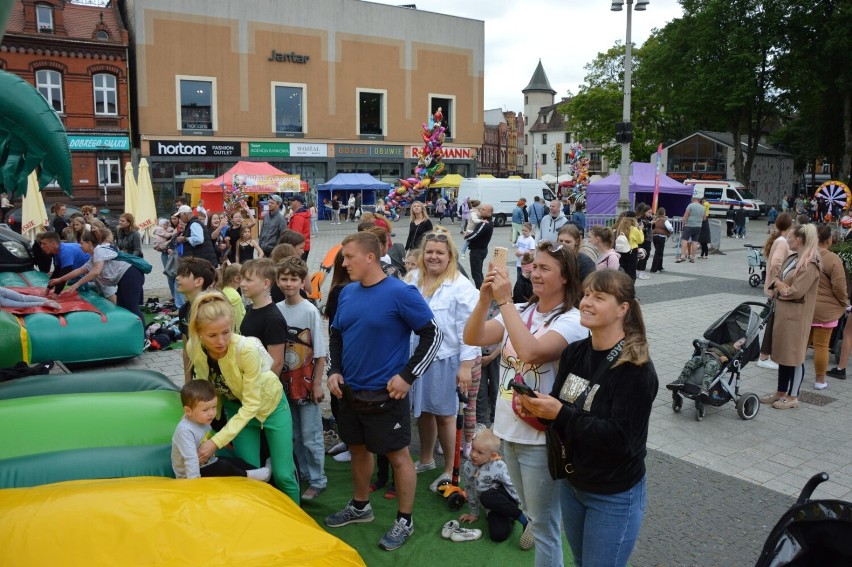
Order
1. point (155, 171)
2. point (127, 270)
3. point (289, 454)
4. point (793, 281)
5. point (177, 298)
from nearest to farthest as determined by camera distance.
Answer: point (289, 454), point (793, 281), point (127, 270), point (177, 298), point (155, 171)

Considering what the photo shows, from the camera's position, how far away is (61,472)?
12.1 ft

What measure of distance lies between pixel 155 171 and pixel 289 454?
3525 centimetres

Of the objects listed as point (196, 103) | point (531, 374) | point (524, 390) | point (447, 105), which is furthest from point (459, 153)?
point (524, 390)

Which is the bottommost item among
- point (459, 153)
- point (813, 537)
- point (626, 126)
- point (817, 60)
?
point (813, 537)

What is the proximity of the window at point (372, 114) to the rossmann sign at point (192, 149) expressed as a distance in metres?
8.17

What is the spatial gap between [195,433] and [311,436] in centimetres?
112

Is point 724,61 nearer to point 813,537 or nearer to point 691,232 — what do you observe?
point 691,232

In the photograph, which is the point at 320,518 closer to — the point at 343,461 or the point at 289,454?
the point at 289,454

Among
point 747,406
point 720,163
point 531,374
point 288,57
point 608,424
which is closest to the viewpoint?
point 608,424

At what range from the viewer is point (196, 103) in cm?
3688

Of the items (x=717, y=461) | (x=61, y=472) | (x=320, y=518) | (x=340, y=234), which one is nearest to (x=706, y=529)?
(x=717, y=461)

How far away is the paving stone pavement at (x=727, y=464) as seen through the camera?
421 centimetres

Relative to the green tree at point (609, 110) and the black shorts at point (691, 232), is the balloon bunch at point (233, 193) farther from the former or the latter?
the green tree at point (609, 110)

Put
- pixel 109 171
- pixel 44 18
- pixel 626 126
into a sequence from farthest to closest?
pixel 109 171 < pixel 44 18 < pixel 626 126
